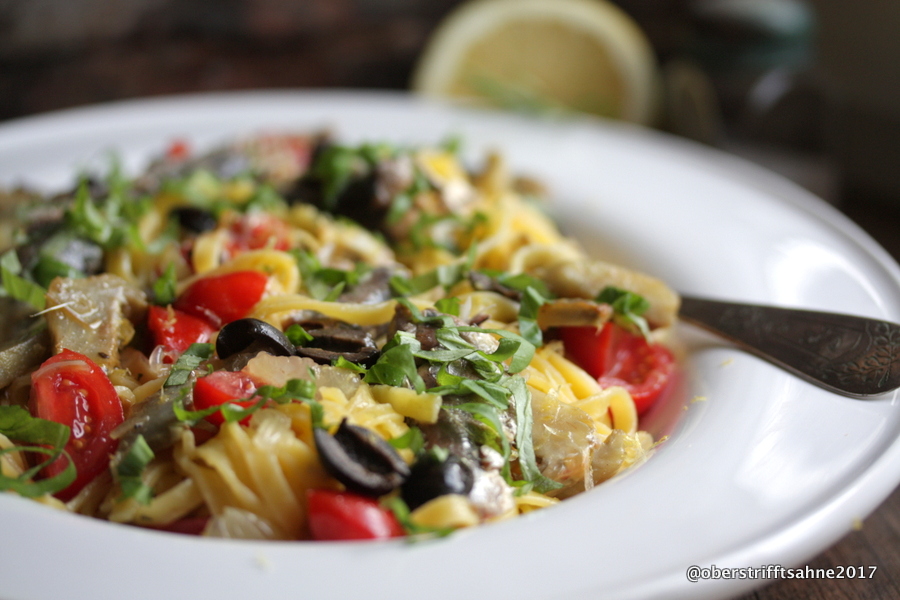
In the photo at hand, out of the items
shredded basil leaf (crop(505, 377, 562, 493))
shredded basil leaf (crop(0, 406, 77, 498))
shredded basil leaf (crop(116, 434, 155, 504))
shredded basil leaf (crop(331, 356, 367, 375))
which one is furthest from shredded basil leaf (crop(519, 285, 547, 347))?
shredded basil leaf (crop(0, 406, 77, 498))

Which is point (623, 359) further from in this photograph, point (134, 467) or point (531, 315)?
point (134, 467)

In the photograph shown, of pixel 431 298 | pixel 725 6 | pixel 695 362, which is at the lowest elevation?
pixel 695 362

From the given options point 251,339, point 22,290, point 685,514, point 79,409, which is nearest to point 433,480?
point 685,514

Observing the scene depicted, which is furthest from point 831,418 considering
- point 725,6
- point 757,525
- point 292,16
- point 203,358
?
point 292,16

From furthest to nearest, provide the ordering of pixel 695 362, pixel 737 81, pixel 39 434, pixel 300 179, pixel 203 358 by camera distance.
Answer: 1. pixel 737 81
2. pixel 300 179
3. pixel 695 362
4. pixel 203 358
5. pixel 39 434

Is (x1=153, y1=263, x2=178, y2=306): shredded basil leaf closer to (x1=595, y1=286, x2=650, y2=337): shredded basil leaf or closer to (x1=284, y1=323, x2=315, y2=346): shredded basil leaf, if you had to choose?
(x1=284, y1=323, x2=315, y2=346): shredded basil leaf

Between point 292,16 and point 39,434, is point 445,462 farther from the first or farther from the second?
point 292,16

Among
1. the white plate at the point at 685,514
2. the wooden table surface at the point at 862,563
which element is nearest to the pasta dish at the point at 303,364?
the white plate at the point at 685,514

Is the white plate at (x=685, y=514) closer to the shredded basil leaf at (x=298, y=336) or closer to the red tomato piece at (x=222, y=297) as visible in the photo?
the shredded basil leaf at (x=298, y=336)
